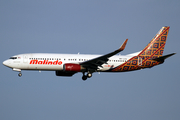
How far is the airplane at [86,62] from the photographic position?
5219 centimetres

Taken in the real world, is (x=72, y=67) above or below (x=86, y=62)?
below

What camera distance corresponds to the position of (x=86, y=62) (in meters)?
51.9

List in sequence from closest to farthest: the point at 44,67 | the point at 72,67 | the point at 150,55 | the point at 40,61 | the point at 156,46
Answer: the point at 72,67, the point at 40,61, the point at 44,67, the point at 150,55, the point at 156,46

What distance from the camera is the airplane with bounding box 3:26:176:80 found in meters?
52.2

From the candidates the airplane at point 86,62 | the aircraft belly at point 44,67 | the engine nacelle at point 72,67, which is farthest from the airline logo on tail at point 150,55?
the aircraft belly at point 44,67

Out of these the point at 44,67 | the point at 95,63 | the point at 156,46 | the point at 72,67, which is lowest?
the point at 72,67

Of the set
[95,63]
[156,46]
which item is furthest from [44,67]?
[156,46]

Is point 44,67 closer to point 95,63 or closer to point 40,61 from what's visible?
point 40,61

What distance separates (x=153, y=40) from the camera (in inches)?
2362

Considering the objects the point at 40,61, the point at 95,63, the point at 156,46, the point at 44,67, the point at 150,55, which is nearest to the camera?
the point at 40,61

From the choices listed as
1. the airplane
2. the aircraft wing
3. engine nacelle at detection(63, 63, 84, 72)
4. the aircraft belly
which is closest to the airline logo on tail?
the airplane

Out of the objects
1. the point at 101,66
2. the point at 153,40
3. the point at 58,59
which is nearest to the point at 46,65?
the point at 58,59

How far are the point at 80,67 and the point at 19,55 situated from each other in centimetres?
1050

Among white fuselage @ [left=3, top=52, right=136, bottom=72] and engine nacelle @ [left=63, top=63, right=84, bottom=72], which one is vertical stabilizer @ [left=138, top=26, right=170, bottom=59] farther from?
engine nacelle @ [left=63, top=63, right=84, bottom=72]
